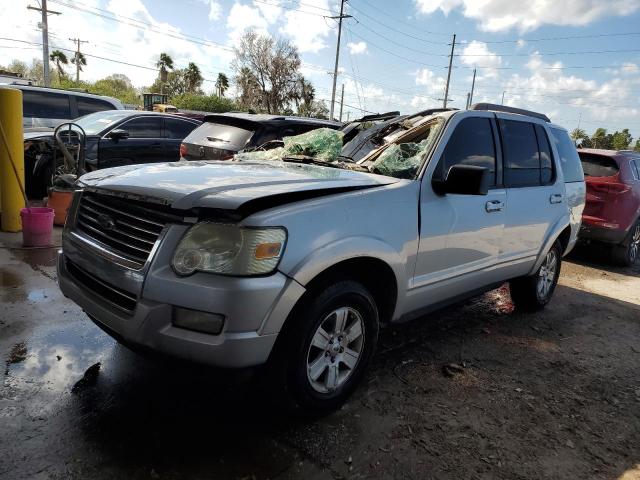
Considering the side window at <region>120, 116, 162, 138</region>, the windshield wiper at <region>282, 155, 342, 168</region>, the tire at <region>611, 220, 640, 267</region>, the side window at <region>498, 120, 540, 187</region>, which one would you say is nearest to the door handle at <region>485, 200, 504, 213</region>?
the side window at <region>498, 120, 540, 187</region>

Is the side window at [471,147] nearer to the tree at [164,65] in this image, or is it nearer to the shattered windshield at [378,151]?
the shattered windshield at [378,151]

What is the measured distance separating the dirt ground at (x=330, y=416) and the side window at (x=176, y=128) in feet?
18.5

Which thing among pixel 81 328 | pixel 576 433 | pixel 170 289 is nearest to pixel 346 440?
pixel 170 289

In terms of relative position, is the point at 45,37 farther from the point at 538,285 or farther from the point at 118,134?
the point at 538,285

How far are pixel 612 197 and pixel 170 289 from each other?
7585 millimetres

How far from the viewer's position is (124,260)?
246 cm

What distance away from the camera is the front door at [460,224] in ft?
10.7

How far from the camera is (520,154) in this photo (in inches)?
170

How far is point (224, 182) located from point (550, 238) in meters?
3.53

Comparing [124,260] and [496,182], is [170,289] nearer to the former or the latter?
[124,260]

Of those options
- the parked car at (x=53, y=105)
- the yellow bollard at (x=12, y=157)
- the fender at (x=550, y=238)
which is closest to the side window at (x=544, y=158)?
the fender at (x=550, y=238)

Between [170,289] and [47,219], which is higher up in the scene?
[170,289]

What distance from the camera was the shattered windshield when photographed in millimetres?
3373

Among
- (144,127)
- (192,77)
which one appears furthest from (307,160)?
(192,77)
